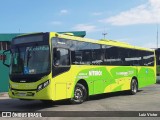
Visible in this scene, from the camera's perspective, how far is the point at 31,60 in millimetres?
14484

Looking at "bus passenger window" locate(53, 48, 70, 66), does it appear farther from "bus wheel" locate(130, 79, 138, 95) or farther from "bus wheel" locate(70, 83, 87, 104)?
"bus wheel" locate(130, 79, 138, 95)

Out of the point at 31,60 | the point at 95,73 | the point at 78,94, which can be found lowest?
the point at 78,94

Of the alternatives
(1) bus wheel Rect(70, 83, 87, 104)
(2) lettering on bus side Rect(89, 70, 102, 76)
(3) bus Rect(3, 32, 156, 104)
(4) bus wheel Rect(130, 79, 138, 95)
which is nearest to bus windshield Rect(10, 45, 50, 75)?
(3) bus Rect(3, 32, 156, 104)

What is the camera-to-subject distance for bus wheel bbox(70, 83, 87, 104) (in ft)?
52.6

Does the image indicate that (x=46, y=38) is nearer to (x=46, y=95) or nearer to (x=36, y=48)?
(x=36, y=48)

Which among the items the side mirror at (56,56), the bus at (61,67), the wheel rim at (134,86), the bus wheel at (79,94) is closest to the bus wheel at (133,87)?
the wheel rim at (134,86)

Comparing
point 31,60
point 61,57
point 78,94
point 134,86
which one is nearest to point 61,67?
point 61,57

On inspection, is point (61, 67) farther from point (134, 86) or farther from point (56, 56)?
point (134, 86)

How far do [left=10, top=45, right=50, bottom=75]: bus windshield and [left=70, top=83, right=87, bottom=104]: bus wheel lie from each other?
2424 millimetres

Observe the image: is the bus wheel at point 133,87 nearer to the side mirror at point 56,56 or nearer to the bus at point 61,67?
the bus at point 61,67

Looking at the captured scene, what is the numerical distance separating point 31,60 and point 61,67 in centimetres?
129

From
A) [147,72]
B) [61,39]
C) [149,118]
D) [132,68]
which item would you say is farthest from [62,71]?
[147,72]

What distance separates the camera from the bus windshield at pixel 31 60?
46.8 ft

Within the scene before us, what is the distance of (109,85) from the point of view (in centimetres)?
1936
